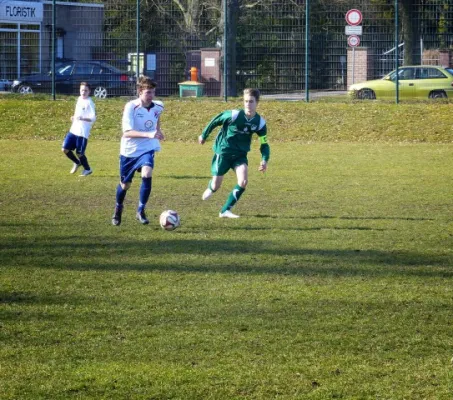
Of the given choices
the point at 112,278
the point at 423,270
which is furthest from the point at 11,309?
the point at 423,270

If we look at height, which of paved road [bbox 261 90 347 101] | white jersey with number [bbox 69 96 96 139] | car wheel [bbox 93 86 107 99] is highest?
car wheel [bbox 93 86 107 99]

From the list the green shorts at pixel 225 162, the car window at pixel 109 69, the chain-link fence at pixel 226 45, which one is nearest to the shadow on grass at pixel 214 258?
the green shorts at pixel 225 162

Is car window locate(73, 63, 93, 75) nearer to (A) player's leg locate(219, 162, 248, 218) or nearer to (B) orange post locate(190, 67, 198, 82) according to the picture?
(B) orange post locate(190, 67, 198, 82)

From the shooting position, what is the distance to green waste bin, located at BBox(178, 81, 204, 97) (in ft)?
99.7

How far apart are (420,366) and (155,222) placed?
643 cm

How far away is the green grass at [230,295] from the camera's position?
598 centimetres

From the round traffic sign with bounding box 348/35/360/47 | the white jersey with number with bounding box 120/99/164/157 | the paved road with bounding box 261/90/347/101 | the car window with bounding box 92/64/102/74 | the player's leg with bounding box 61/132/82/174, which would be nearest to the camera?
the white jersey with number with bounding box 120/99/164/157

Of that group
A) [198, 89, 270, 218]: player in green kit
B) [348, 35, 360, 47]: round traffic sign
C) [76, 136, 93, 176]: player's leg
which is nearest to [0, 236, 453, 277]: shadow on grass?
[198, 89, 270, 218]: player in green kit

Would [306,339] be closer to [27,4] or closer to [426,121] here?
[426,121]

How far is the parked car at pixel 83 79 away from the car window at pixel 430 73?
909 centimetres

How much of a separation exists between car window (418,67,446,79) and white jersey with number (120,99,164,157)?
19.6 metres

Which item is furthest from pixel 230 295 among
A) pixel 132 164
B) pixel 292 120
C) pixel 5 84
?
pixel 5 84

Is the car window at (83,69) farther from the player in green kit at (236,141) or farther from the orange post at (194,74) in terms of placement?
the player in green kit at (236,141)

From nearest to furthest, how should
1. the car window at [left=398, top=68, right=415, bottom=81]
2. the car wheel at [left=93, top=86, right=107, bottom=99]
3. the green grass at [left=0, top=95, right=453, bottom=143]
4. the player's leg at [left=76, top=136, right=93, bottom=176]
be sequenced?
the player's leg at [left=76, top=136, right=93, bottom=176]
the green grass at [left=0, top=95, right=453, bottom=143]
the car window at [left=398, top=68, right=415, bottom=81]
the car wheel at [left=93, top=86, right=107, bottom=99]
